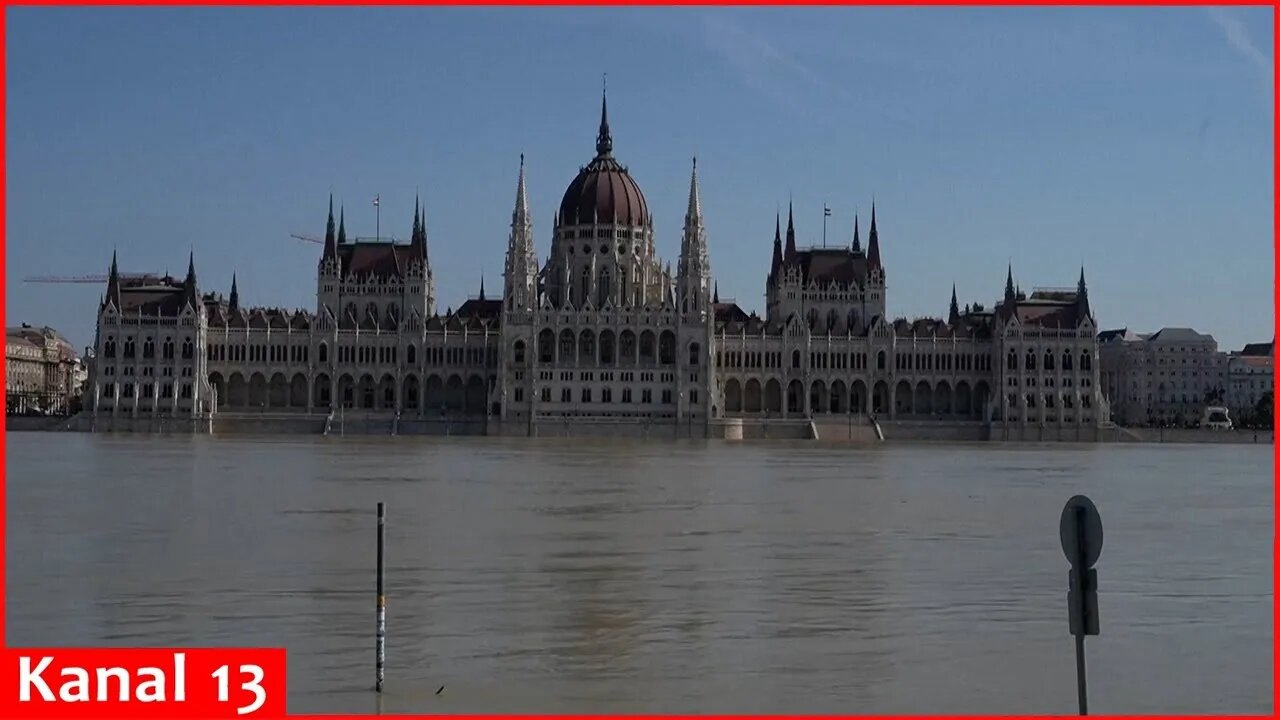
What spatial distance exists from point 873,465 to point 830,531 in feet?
125

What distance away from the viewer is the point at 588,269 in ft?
453

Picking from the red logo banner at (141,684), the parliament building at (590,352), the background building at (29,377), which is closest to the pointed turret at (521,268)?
the parliament building at (590,352)

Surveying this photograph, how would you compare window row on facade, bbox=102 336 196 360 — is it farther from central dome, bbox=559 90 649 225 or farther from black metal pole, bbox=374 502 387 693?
black metal pole, bbox=374 502 387 693

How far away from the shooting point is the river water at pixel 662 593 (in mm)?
17344

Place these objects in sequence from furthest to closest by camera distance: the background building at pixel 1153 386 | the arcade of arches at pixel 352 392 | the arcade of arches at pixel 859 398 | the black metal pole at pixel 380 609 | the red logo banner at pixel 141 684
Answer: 1. the background building at pixel 1153 386
2. the arcade of arches at pixel 859 398
3. the arcade of arches at pixel 352 392
4. the black metal pole at pixel 380 609
5. the red logo banner at pixel 141 684

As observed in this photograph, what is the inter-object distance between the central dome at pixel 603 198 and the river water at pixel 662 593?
9294 cm


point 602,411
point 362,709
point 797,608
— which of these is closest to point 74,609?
point 362,709

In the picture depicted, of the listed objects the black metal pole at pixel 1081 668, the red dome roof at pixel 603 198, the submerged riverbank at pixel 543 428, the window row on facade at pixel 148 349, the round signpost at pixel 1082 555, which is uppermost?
the red dome roof at pixel 603 198

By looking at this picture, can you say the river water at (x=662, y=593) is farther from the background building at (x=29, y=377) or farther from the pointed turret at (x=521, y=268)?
the background building at (x=29, y=377)

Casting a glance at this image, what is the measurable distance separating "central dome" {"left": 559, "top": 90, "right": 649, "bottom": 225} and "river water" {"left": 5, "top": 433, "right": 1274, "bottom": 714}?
9294cm

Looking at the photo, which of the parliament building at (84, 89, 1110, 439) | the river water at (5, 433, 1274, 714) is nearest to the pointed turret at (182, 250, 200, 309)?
the parliament building at (84, 89, 1110, 439)

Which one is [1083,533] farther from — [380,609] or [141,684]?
[141,684]

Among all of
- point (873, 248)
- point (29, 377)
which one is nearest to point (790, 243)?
point (873, 248)

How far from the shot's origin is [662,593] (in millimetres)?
23812
